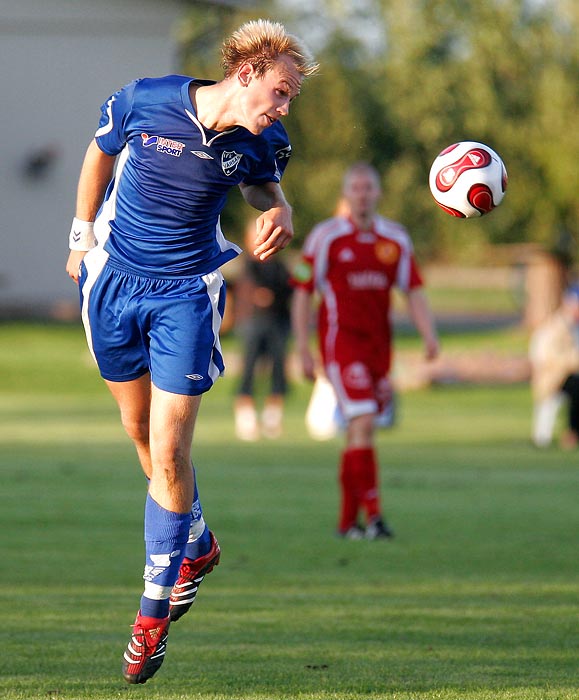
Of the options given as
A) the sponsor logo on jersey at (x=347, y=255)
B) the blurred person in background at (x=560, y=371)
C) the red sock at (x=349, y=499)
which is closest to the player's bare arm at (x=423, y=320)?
the sponsor logo on jersey at (x=347, y=255)

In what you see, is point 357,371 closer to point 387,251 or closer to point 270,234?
point 387,251

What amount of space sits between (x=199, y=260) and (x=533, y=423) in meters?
15.1

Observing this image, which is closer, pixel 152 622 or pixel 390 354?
pixel 152 622

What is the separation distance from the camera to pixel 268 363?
1891cm

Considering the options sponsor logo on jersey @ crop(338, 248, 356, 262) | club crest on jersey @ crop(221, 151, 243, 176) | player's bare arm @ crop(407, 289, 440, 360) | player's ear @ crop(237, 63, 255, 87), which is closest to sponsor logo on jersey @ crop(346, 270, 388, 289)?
sponsor logo on jersey @ crop(338, 248, 356, 262)

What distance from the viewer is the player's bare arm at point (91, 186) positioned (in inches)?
230

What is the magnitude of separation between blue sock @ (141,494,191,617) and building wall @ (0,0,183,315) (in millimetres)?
36004

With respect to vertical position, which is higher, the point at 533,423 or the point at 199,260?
the point at 199,260

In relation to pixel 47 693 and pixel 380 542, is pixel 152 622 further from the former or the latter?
pixel 380 542

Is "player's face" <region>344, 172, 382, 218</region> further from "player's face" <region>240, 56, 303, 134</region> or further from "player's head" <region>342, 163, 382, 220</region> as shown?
"player's face" <region>240, 56, 303, 134</region>


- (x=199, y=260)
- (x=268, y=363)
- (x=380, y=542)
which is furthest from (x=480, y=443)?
(x=199, y=260)

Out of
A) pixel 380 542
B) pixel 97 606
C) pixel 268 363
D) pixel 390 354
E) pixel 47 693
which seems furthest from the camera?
pixel 268 363

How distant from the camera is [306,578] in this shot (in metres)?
8.02

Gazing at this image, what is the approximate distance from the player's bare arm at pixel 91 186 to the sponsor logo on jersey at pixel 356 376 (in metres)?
4.19
